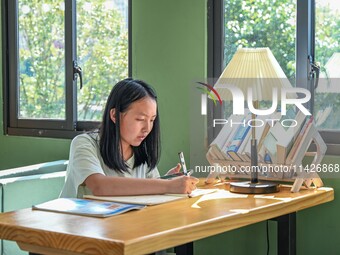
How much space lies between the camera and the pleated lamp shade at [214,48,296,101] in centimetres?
297

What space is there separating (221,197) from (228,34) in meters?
1.12

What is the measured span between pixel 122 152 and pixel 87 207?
0.52 meters

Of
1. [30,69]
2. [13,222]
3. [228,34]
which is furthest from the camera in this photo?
[30,69]

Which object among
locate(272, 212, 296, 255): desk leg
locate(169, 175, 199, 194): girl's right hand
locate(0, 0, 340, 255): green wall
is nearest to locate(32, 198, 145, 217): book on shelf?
locate(169, 175, 199, 194): girl's right hand

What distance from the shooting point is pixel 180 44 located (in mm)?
3680

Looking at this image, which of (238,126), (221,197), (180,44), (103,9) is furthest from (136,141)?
(103,9)

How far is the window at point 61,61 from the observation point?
165 inches

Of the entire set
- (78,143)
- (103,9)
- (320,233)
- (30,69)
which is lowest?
(320,233)

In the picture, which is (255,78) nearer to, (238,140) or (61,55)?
(238,140)

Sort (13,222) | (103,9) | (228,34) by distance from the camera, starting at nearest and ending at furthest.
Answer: (13,222) < (228,34) < (103,9)

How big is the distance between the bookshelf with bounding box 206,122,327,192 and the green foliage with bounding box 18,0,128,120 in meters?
1.08

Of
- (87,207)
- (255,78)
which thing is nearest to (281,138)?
(255,78)

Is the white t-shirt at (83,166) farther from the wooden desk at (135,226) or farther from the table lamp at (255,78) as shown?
the table lamp at (255,78)

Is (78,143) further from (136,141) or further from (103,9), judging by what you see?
(103,9)
